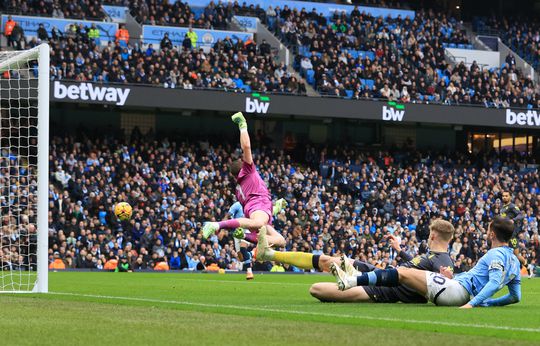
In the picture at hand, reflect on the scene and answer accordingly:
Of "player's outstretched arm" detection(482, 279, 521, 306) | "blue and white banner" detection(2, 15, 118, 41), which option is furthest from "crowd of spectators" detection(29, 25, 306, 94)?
"player's outstretched arm" detection(482, 279, 521, 306)

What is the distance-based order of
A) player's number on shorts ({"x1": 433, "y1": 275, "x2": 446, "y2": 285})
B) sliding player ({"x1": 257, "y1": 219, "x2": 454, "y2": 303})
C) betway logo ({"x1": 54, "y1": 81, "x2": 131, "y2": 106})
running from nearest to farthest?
1. player's number on shorts ({"x1": 433, "y1": 275, "x2": 446, "y2": 285})
2. sliding player ({"x1": 257, "y1": 219, "x2": 454, "y2": 303})
3. betway logo ({"x1": 54, "y1": 81, "x2": 131, "y2": 106})

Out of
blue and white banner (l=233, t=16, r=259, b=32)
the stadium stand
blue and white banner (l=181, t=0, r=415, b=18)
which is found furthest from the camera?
the stadium stand

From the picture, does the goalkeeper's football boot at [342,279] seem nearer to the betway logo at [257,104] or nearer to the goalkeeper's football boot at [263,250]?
the goalkeeper's football boot at [263,250]

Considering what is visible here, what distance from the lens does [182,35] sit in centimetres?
4531

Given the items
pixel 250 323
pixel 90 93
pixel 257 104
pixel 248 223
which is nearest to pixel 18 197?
pixel 90 93

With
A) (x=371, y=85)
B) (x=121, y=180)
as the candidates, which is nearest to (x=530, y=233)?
(x=371, y=85)

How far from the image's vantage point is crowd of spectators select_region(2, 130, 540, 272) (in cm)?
3484

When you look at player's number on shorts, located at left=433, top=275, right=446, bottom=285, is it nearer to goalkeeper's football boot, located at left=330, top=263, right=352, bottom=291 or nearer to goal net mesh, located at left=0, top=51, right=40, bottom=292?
goalkeeper's football boot, located at left=330, top=263, right=352, bottom=291

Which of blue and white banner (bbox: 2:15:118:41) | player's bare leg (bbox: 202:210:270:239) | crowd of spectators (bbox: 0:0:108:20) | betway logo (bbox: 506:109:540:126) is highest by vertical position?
crowd of spectators (bbox: 0:0:108:20)

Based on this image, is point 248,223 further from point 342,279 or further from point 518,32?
point 518,32

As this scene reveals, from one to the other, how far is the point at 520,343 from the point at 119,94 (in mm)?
32848

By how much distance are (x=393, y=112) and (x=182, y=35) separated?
A: 991 cm

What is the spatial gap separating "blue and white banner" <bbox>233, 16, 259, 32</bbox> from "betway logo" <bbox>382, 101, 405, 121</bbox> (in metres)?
7.62

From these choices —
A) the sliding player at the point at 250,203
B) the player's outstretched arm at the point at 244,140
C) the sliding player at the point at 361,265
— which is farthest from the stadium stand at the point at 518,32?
the sliding player at the point at 361,265
